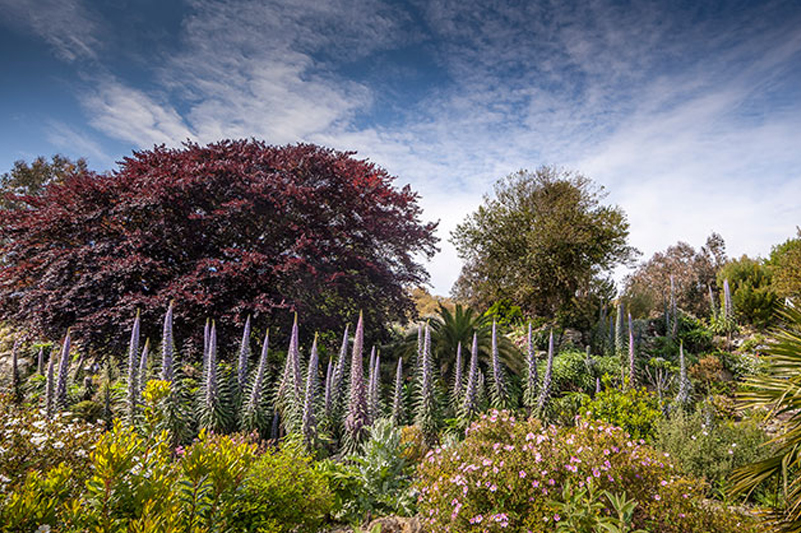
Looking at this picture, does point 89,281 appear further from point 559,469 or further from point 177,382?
point 559,469

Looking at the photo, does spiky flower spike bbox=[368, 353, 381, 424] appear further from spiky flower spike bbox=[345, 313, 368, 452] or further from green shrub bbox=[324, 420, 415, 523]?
green shrub bbox=[324, 420, 415, 523]

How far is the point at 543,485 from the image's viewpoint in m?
3.48

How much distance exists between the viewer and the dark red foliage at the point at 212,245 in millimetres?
7551

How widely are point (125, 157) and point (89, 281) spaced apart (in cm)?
343

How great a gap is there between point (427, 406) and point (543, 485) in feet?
9.33

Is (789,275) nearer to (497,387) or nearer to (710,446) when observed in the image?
(710,446)

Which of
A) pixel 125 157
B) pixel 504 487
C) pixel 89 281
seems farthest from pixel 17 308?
pixel 504 487

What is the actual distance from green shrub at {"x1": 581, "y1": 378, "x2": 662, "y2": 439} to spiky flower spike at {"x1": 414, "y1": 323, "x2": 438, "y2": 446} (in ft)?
7.66

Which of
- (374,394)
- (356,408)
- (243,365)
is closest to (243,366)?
(243,365)

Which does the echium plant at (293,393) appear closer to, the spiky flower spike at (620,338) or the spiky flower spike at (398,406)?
the spiky flower spike at (398,406)

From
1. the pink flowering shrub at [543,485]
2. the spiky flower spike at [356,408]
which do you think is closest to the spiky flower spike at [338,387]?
the spiky flower spike at [356,408]

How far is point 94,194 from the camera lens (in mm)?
8555

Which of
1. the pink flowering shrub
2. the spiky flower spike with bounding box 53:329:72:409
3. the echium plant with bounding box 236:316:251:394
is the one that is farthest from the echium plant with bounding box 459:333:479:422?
the spiky flower spike with bounding box 53:329:72:409

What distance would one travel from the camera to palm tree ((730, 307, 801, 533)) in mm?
3369
